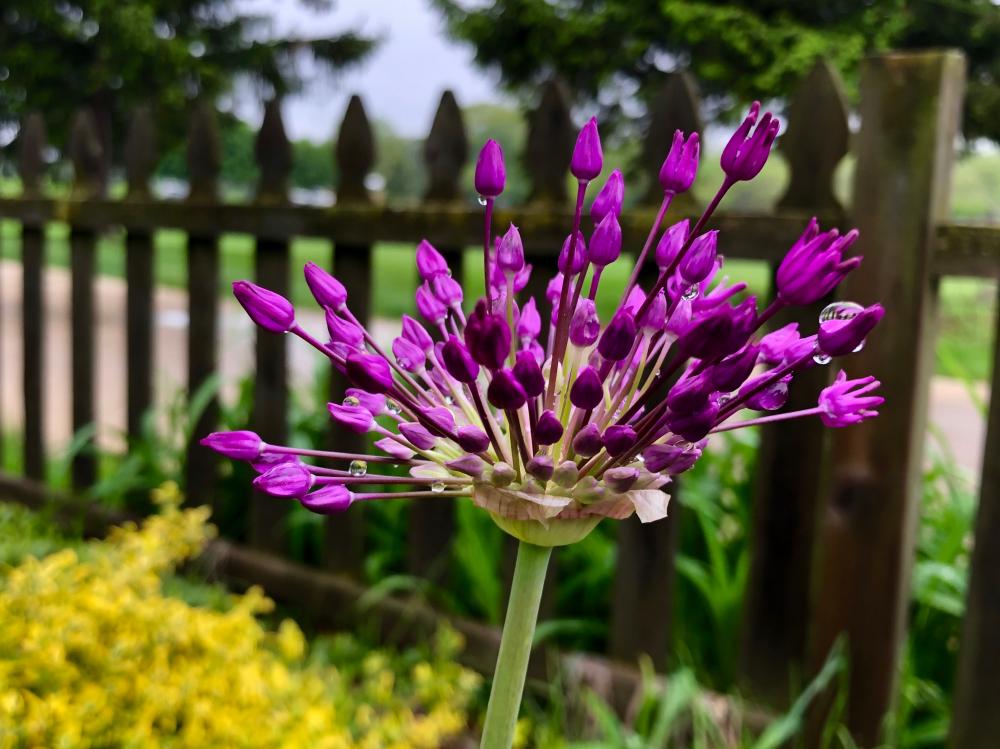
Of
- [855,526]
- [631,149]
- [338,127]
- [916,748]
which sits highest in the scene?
[631,149]

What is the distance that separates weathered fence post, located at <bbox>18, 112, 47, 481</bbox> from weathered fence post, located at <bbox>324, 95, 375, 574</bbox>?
5.40 feet

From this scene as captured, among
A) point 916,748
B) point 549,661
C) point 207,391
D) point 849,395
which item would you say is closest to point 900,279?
point 916,748

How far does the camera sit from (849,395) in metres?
0.48

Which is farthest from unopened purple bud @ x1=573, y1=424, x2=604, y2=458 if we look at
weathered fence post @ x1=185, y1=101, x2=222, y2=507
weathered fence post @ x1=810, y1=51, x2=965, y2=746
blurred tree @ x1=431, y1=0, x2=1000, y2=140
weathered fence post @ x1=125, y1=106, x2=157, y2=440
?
blurred tree @ x1=431, y1=0, x2=1000, y2=140

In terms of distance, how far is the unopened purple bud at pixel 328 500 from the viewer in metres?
0.47

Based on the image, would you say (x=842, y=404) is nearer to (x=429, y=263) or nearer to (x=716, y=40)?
(x=429, y=263)

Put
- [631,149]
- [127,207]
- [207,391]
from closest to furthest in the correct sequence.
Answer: [207,391] → [127,207] → [631,149]

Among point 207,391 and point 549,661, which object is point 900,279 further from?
point 207,391

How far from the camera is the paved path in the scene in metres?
3.82

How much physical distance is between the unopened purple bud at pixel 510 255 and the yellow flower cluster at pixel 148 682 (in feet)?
3.68

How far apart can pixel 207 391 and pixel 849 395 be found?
268 centimetres

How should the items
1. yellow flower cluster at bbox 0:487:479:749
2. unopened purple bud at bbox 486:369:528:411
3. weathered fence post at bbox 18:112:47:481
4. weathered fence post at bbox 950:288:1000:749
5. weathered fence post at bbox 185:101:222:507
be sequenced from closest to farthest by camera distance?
unopened purple bud at bbox 486:369:528:411 < yellow flower cluster at bbox 0:487:479:749 < weathered fence post at bbox 950:288:1000:749 < weathered fence post at bbox 185:101:222:507 < weathered fence post at bbox 18:112:47:481

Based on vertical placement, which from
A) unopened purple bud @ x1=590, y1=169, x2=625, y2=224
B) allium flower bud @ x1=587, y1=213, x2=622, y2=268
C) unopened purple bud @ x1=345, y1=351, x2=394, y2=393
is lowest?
unopened purple bud @ x1=345, y1=351, x2=394, y2=393

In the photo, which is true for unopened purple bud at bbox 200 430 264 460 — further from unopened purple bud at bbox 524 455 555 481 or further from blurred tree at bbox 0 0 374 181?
blurred tree at bbox 0 0 374 181
